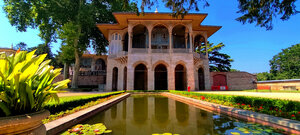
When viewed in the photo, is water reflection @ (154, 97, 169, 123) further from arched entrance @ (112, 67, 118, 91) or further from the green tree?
the green tree

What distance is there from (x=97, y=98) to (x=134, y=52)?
11.5m

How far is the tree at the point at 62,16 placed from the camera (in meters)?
19.0

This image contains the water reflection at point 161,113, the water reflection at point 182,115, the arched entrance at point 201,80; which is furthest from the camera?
the arched entrance at point 201,80

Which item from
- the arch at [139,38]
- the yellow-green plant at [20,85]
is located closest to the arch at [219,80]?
the arch at [139,38]

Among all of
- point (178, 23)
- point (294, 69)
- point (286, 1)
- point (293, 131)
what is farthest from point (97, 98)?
point (294, 69)

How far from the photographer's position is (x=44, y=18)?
2086 centimetres

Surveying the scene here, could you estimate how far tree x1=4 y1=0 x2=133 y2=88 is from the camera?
19.0 meters

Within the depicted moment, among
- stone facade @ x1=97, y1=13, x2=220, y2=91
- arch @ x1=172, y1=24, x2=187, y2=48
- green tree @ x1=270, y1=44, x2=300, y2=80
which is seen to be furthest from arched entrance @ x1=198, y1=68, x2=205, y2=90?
green tree @ x1=270, y1=44, x2=300, y2=80

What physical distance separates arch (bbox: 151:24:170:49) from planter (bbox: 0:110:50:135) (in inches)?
826

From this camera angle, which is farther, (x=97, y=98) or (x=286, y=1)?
(x=97, y=98)

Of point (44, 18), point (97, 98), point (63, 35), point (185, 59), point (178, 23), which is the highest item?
point (44, 18)

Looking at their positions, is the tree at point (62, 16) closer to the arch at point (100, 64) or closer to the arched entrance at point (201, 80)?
the arch at point (100, 64)

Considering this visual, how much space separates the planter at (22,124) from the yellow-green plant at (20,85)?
0.18 meters

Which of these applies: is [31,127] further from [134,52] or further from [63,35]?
[63,35]
